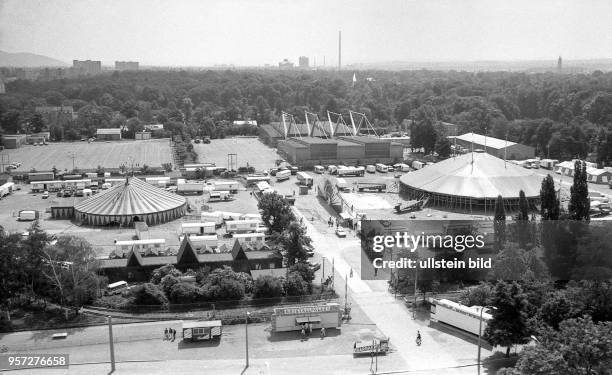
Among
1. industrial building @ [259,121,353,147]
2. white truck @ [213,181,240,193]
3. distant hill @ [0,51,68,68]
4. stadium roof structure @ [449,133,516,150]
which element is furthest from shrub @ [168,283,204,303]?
industrial building @ [259,121,353,147]

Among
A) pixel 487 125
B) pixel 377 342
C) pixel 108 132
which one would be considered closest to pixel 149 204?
pixel 377 342

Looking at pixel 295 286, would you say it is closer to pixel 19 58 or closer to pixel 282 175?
pixel 282 175

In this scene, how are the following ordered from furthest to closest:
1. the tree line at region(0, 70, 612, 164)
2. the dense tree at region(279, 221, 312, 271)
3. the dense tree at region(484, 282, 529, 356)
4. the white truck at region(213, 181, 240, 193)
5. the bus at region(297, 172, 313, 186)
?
1. the tree line at region(0, 70, 612, 164)
2. the bus at region(297, 172, 313, 186)
3. the white truck at region(213, 181, 240, 193)
4. the dense tree at region(279, 221, 312, 271)
5. the dense tree at region(484, 282, 529, 356)

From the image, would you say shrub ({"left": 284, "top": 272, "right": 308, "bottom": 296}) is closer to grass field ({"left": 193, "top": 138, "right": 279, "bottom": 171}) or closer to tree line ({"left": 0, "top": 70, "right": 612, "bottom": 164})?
grass field ({"left": 193, "top": 138, "right": 279, "bottom": 171})

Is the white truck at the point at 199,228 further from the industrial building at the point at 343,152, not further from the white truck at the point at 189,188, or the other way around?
the industrial building at the point at 343,152

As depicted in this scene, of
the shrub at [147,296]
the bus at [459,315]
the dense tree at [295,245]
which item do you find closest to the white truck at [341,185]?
the dense tree at [295,245]

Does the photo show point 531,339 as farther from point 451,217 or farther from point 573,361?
point 451,217

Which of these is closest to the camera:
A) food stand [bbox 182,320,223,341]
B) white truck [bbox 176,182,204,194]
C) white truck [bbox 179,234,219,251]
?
food stand [bbox 182,320,223,341]
